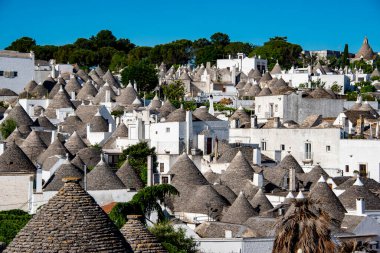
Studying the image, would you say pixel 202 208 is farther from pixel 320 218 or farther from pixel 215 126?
pixel 320 218

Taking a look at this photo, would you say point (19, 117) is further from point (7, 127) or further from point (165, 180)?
point (165, 180)

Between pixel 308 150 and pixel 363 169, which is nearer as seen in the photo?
pixel 363 169

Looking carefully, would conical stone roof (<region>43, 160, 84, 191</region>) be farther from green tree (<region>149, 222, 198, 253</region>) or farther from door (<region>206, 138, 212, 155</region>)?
green tree (<region>149, 222, 198, 253</region>)

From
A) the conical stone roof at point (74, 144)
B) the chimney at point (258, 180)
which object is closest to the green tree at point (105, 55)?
the conical stone roof at point (74, 144)

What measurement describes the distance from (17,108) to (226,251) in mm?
32539

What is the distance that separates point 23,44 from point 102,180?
92.0 m

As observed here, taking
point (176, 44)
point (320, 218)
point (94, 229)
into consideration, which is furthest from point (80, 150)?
point (176, 44)

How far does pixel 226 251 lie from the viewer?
33.9 meters

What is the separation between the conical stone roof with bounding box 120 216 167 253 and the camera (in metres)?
13.9

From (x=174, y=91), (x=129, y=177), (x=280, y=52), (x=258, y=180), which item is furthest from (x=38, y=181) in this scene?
(x=280, y=52)

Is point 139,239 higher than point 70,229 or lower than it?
lower

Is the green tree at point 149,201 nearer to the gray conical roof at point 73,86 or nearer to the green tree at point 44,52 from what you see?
the gray conical roof at point 73,86

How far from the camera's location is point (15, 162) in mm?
49031

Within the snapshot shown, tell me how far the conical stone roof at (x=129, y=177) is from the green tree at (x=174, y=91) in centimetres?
3510
